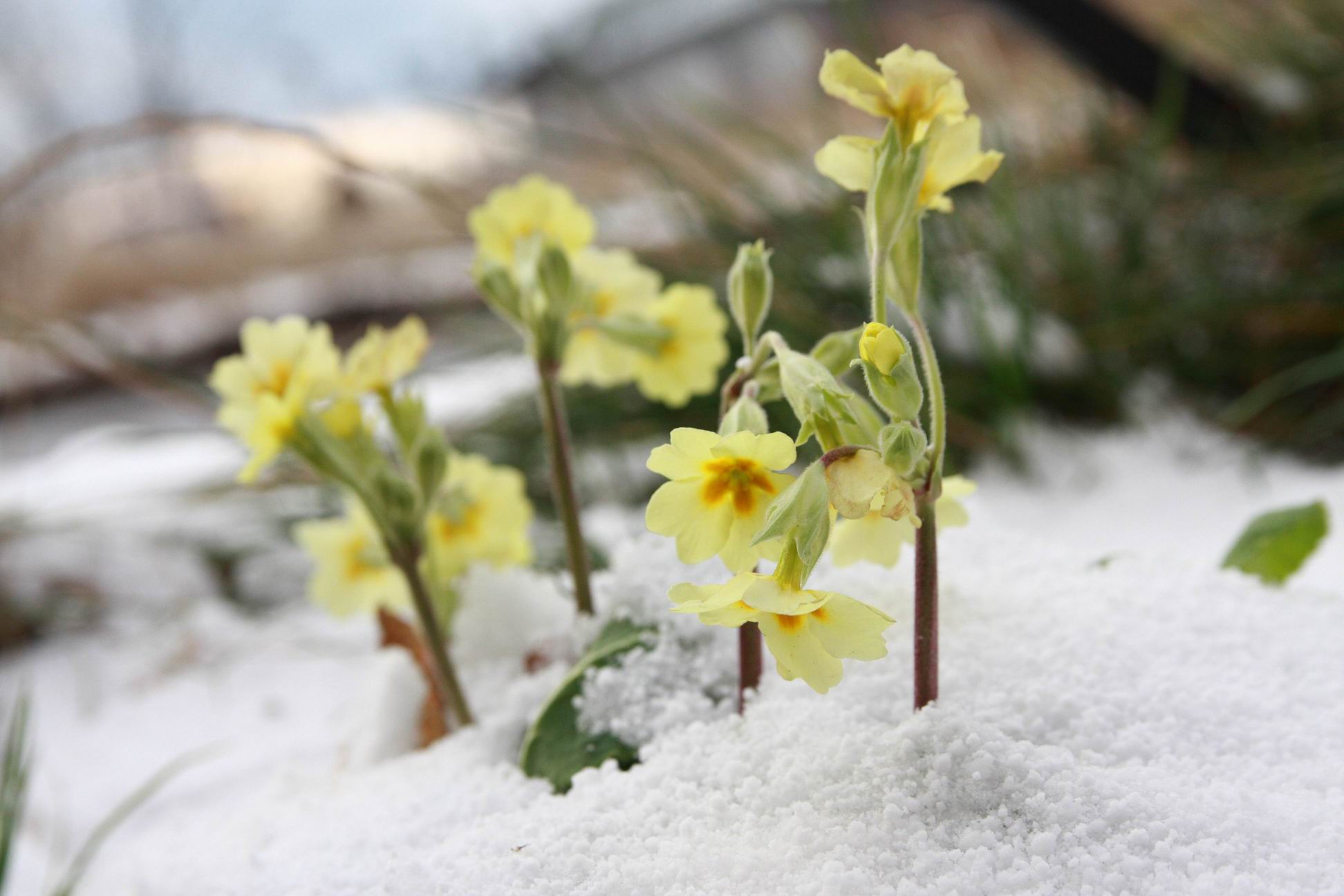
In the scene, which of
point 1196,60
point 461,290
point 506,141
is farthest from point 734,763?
point 461,290

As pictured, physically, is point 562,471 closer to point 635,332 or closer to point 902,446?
point 635,332

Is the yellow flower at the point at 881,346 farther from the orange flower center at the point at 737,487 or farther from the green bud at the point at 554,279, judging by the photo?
the green bud at the point at 554,279

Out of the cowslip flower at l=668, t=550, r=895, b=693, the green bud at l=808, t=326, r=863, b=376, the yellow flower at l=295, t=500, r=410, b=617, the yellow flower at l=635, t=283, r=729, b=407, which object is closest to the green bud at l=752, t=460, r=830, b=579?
the cowslip flower at l=668, t=550, r=895, b=693

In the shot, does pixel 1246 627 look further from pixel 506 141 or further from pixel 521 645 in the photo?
pixel 506 141

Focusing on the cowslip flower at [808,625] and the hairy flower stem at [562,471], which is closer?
the cowslip flower at [808,625]

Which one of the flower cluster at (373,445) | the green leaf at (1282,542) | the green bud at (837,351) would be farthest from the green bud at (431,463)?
the green leaf at (1282,542)

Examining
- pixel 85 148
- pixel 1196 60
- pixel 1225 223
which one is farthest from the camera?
pixel 1196 60
